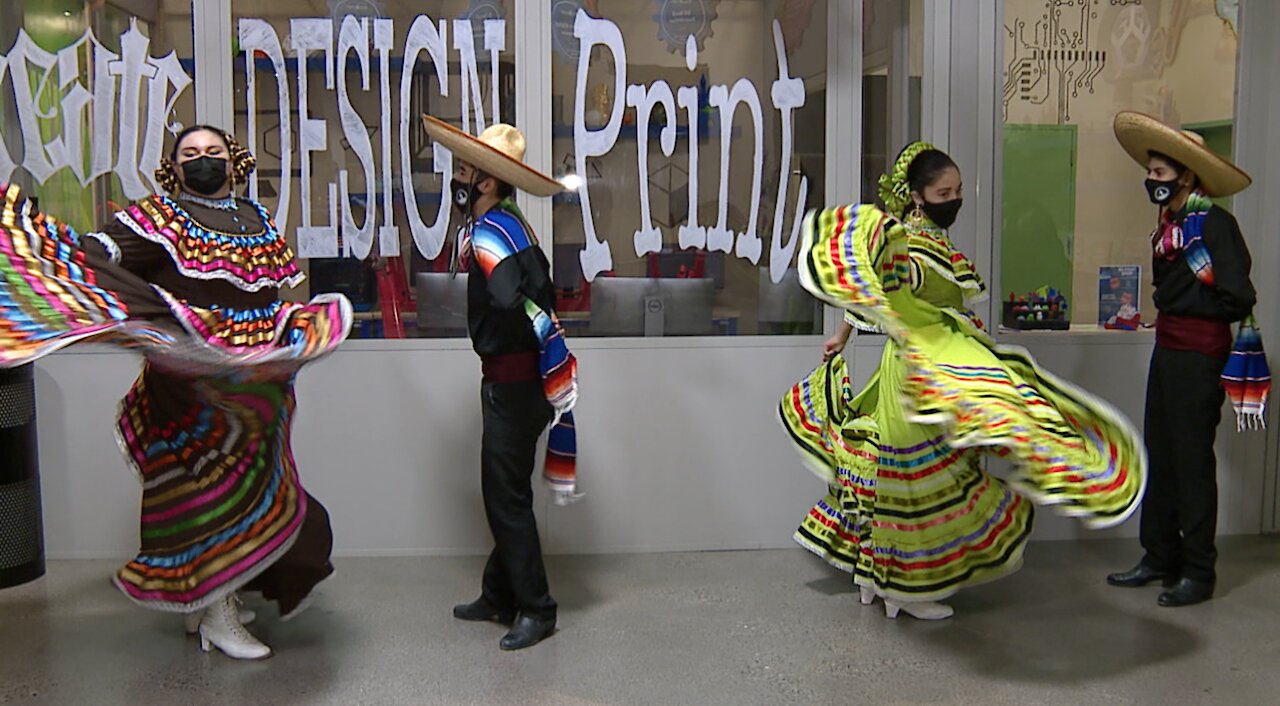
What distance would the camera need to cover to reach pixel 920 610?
400cm

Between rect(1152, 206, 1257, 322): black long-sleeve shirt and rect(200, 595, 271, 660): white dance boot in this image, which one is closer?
rect(200, 595, 271, 660): white dance boot

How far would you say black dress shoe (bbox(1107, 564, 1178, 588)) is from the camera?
4309 millimetres

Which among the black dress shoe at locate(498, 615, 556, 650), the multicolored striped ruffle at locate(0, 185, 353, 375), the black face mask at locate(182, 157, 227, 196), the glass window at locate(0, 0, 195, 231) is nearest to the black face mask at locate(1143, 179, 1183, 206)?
the black dress shoe at locate(498, 615, 556, 650)

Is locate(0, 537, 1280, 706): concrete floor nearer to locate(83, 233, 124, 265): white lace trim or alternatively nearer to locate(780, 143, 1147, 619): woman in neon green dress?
locate(780, 143, 1147, 619): woman in neon green dress

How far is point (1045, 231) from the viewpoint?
16.5 feet

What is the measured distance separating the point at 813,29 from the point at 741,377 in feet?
4.75

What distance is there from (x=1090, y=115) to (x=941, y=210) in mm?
1428

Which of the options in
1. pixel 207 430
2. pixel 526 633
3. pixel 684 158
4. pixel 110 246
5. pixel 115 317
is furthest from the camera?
pixel 684 158

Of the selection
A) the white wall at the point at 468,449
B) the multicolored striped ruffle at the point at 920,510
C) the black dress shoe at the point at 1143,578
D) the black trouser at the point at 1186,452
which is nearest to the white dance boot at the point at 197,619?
the white wall at the point at 468,449

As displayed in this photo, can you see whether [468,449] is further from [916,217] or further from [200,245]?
[916,217]

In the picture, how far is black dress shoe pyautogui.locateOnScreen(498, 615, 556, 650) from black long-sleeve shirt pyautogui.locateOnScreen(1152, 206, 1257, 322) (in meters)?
2.43

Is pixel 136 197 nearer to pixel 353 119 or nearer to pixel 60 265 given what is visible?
pixel 353 119

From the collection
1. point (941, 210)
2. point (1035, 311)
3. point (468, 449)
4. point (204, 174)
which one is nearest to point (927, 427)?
point (941, 210)

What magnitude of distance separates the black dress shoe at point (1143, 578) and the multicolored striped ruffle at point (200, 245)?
3.16 metres
